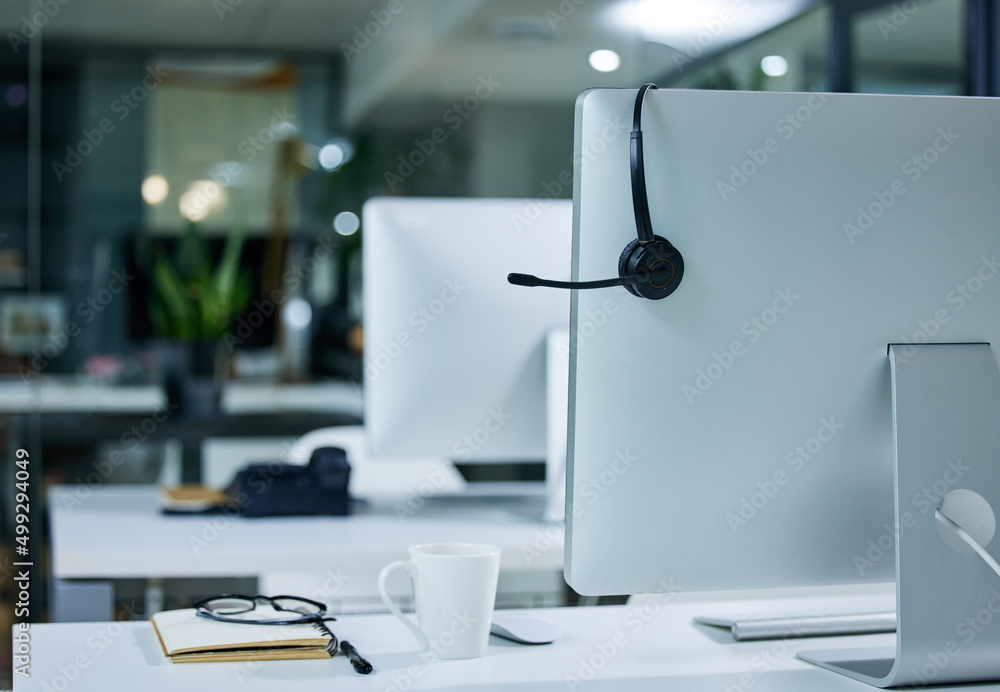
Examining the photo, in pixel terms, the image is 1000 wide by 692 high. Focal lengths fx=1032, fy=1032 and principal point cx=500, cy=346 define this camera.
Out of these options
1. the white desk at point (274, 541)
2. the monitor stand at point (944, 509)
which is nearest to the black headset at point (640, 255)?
the monitor stand at point (944, 509)

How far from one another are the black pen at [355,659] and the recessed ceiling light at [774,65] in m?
2.53

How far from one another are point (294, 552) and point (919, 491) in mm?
823

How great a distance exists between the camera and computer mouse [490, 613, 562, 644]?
964 millimetres

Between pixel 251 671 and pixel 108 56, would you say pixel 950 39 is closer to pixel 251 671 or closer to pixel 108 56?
pixel 251 671

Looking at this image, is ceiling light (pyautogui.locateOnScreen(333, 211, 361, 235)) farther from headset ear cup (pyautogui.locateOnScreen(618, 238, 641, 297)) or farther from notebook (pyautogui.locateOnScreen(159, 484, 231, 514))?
headset ear cup (pyautogui.locateOnScreen(618, 238, 641, 297))

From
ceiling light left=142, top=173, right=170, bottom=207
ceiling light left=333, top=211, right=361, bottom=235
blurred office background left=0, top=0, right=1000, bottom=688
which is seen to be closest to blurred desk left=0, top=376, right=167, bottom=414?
blurred office background left=0, top=0, right=1000, bottom=688

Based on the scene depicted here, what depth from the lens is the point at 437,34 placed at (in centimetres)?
344

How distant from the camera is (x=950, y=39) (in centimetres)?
251

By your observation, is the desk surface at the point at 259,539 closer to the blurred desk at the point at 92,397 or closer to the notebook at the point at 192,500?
the notebook at the point at 192,500

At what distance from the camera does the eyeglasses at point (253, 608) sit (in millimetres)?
962

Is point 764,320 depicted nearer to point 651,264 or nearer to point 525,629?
point 651,264

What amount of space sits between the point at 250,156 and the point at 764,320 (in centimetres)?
308

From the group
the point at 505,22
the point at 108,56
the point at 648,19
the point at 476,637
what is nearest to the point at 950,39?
the point at 648,19

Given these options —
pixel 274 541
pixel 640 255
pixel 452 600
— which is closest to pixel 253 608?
pixel 452 600
